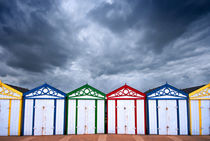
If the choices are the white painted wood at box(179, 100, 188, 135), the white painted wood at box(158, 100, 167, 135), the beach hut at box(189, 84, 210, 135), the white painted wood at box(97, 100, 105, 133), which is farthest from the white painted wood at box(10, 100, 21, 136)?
the beach hut at box(189, 84, 210, 135)

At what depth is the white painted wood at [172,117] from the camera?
13.2 meters

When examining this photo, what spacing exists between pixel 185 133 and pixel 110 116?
695 cm

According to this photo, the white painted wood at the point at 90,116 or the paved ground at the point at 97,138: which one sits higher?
the white painted wood at the point at 90,116

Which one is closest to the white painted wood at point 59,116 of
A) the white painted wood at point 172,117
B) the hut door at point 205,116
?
the white painted wood at point 172,117

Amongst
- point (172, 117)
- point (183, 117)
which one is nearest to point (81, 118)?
point (172, 117)

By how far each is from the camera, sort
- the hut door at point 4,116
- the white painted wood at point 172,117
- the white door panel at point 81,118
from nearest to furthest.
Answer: the hut door at point 4,116 < the white door panel at point 81,118 < the white painted wood at point 172,117

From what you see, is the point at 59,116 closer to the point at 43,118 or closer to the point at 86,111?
the point at 43,118

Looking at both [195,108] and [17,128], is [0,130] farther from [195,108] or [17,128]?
[195,108]

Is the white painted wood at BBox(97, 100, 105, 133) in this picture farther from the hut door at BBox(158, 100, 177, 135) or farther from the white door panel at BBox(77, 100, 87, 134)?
the hut door at BBox(158, 100, 177, 135)

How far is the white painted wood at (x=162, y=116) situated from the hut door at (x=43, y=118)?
9.78 m

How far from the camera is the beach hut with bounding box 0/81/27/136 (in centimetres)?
1271

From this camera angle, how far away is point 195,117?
13312 mm

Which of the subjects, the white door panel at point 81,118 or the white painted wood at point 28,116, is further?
the white door panel at point 81,118

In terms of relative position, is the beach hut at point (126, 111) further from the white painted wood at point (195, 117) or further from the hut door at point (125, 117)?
the white painted wood at point (195, 117)
